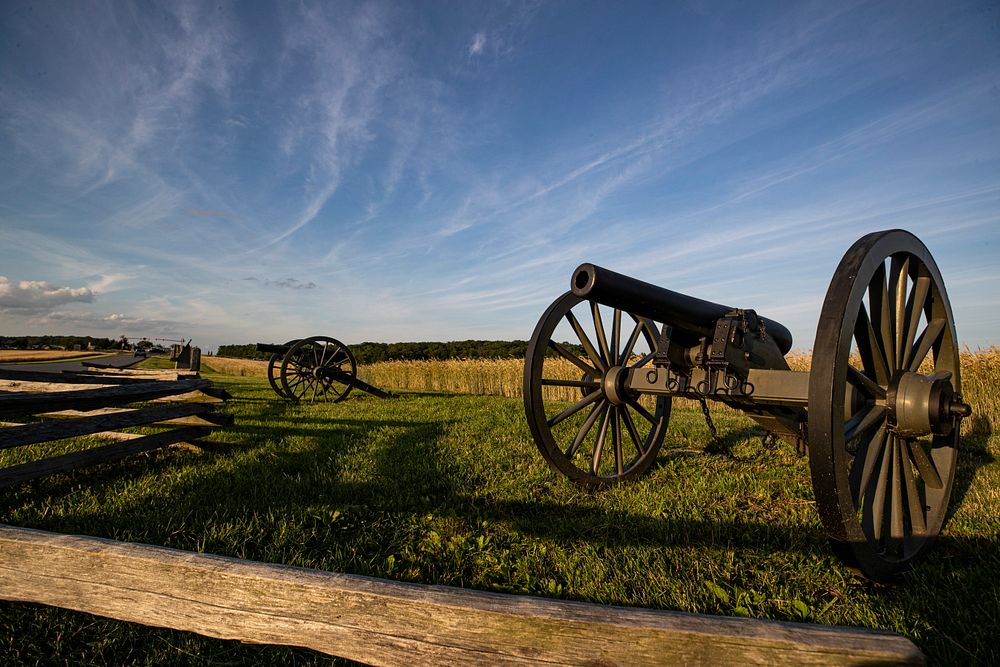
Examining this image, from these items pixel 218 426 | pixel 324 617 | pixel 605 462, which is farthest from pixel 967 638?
pixel 218 426

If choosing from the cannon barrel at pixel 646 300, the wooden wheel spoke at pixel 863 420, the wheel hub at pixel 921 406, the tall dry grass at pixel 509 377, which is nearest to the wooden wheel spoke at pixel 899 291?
the wheel hub at pixel 921 406

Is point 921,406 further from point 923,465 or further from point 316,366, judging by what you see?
point 316,366

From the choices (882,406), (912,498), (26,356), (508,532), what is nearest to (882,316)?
(882,406)

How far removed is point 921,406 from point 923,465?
0.66 meters

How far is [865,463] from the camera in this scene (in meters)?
2.75

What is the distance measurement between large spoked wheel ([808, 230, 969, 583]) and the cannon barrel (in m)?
0.90

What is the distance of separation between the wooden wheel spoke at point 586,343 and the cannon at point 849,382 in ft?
0.61

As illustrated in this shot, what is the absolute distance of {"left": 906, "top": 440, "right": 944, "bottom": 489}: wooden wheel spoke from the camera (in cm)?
313

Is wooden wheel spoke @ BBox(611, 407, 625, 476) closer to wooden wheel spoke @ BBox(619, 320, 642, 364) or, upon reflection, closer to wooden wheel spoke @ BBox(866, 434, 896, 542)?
wooden wheel spoke @ BBox(619, 320, 642, 364)

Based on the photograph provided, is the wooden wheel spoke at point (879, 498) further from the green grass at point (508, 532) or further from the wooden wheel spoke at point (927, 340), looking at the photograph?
the wooden wheel spoke at point (927, 340)

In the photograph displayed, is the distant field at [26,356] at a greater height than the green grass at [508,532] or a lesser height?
lesser

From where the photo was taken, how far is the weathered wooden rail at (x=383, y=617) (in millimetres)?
1184

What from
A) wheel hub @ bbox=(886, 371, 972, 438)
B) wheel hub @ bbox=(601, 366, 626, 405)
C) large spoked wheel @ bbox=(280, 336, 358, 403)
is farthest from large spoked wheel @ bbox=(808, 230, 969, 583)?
large spoked wheel @ bbox=(280, 336, 358, 403)

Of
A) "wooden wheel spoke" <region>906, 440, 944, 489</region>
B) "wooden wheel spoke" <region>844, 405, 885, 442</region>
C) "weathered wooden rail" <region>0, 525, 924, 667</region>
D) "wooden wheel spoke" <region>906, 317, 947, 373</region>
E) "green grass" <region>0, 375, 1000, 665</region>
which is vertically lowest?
"green grass" <region>0, 375, 1000, 665</region>
